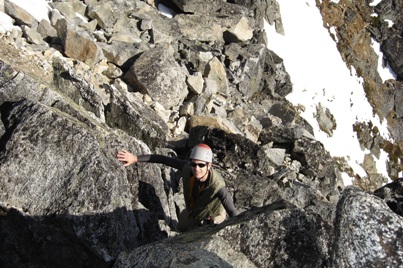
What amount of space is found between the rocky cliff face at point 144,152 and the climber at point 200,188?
0.42 m

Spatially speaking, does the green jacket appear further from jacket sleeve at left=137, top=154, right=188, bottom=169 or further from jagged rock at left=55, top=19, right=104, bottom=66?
jagged rock at left=55, top=19, right=104, bottom=66

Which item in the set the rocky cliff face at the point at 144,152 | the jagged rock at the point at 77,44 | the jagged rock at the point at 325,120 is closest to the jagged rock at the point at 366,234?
the rocky cliff face at the point at 144,152

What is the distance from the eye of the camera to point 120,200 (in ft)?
27.0

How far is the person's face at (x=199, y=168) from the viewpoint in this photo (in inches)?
324

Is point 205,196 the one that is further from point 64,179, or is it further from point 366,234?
point 366,234

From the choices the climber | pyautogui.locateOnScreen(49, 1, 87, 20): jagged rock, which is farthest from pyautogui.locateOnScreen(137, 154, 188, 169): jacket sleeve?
pyautogui.locateOnScreen(49, 1, 87, 20): jagged rock

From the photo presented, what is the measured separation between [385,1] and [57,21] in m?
46.8

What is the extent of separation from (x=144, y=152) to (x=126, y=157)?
1066mm

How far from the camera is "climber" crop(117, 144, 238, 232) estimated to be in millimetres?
8234

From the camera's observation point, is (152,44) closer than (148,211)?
No

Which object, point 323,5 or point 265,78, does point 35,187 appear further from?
point 323,5

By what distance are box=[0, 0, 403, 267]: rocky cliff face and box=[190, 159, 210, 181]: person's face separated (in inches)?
43.9

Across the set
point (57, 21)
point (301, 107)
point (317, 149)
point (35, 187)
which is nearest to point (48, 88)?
point (35, 187)

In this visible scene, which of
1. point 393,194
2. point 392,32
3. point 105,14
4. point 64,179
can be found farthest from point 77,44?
point 392,32
